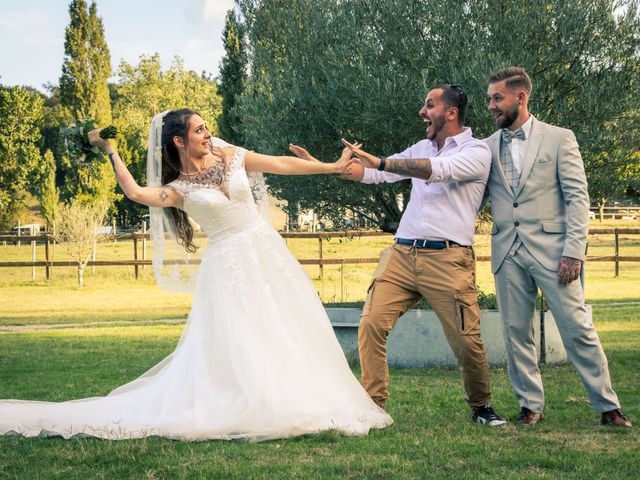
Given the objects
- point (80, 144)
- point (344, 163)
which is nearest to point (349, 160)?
point (344, 163)

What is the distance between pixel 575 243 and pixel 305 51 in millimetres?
6884

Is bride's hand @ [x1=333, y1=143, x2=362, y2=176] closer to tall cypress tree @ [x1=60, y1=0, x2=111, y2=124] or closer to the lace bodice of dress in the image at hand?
the lace bodice of dress

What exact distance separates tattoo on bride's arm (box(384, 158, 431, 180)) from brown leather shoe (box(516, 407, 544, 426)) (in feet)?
6.00

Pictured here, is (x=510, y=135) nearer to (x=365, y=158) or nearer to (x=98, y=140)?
(x=365, y=158)

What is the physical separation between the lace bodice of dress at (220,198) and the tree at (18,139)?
38528 mm

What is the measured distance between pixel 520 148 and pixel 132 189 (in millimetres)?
2751

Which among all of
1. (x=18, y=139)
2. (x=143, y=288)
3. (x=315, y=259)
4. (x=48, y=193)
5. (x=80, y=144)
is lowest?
(x=143, y=288)

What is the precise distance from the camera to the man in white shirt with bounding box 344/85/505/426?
573cm

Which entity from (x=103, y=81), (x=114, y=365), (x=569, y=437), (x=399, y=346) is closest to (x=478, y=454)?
(x=569, y=437)

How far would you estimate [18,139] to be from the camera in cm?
4244

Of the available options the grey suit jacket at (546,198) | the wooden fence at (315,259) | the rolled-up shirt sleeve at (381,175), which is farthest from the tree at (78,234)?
the grey suit jacket at (546,198)

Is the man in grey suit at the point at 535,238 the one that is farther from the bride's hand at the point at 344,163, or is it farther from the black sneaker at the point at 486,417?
the bride's hand at the point at 344,163

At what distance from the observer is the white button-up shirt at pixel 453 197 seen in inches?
227

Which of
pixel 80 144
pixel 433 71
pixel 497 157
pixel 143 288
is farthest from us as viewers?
pixel 143 288
